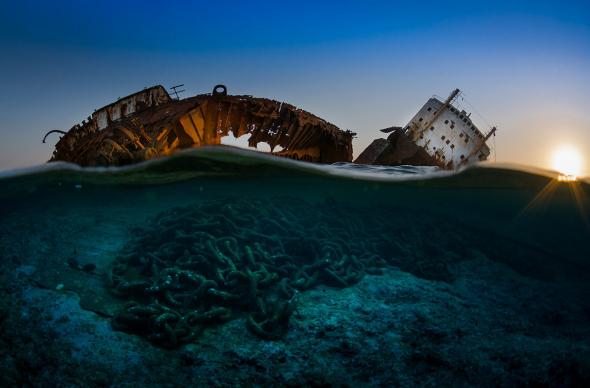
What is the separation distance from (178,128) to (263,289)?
5.94 metres

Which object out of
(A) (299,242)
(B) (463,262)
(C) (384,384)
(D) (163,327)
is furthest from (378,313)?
(B) (463,262)

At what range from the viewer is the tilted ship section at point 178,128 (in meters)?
7.46

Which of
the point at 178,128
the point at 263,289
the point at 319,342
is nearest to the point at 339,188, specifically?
the point at 178,128

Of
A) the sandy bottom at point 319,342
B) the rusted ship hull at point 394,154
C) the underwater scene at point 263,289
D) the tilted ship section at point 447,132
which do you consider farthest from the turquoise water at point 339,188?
the tilted ship section at point 447,132

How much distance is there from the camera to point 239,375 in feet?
9.92

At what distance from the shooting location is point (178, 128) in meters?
8.04

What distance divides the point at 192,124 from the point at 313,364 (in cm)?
738

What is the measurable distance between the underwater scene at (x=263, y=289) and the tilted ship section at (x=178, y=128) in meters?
0.75

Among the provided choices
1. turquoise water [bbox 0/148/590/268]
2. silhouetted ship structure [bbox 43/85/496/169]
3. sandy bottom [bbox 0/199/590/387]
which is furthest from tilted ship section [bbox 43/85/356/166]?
sandy bottom [bbox 0/199/590/387]

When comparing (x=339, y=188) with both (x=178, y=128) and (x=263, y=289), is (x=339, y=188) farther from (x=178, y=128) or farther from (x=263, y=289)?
(x=263, y=289)

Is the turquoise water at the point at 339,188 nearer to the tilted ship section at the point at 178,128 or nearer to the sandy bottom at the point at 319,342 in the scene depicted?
the tilted ship section at the point at 178,128

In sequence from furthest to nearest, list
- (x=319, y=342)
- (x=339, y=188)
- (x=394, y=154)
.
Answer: (x=394, y=154) < (x=339, y=188) < (x=319, y=342)

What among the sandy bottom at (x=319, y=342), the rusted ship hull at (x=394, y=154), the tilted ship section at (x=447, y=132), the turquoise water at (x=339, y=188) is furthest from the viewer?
the tilted ship section at (x=447, y=132)

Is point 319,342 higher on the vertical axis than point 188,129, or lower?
lower
